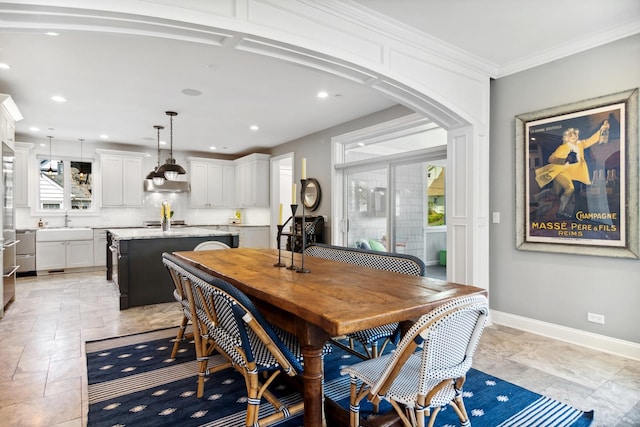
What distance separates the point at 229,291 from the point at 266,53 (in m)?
1.74

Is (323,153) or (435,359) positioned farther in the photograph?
(323,153)

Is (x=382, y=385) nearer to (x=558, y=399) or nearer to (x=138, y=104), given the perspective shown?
(x=558, y=399)

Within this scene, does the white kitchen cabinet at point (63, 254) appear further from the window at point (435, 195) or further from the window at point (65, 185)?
the window at point (435, 195)

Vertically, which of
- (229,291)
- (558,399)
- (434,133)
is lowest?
(558,399)

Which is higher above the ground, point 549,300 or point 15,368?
point 549,300

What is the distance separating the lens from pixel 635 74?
2906 millimetres

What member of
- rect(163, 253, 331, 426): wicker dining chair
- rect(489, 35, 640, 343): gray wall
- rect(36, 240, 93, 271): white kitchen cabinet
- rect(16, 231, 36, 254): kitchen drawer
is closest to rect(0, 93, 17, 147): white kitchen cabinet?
rect(16, 231, 36, 254): kitchen drawer

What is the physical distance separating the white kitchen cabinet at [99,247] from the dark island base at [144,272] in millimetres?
3202

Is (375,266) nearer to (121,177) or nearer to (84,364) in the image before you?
(84,364)

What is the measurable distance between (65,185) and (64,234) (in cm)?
120

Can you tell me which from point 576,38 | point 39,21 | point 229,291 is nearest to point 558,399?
point 229,291

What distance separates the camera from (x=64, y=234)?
6750 millimetres

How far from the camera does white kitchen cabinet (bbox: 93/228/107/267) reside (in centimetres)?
705

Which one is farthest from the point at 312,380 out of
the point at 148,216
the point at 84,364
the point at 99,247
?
the point at 148,216
